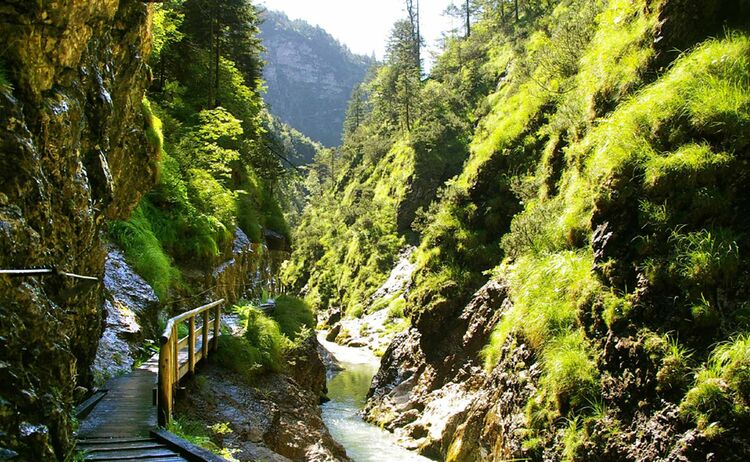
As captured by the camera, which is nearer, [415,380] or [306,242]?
[415,380]

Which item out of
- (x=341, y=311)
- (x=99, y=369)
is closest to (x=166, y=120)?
(x=99, y=369)

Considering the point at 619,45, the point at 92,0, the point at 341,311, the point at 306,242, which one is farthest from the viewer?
the point at 306,242

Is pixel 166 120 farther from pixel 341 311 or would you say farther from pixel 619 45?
pixel 341 311

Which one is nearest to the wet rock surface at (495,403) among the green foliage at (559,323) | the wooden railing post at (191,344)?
the green foliage at (559,323)

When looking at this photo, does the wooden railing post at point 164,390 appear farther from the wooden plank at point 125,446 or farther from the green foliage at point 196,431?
the wooden plank at point 125,446

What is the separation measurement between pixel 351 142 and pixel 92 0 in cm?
6181

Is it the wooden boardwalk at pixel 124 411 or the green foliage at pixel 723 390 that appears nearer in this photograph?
the green foliage at pixel 723 390

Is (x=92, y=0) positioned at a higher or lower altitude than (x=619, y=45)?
lower

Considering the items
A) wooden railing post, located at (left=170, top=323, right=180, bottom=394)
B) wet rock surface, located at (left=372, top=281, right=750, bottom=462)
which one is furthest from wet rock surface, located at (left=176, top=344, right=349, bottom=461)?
wet rock surface, located at (left=372, top=281, right=750, bottom=462)

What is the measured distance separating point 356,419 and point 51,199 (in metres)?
15.5

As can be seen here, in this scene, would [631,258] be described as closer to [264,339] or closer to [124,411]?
[124,411]

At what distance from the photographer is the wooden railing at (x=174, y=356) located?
6.69 meters

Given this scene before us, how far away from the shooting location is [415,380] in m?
18.2

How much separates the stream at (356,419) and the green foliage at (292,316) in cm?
366
